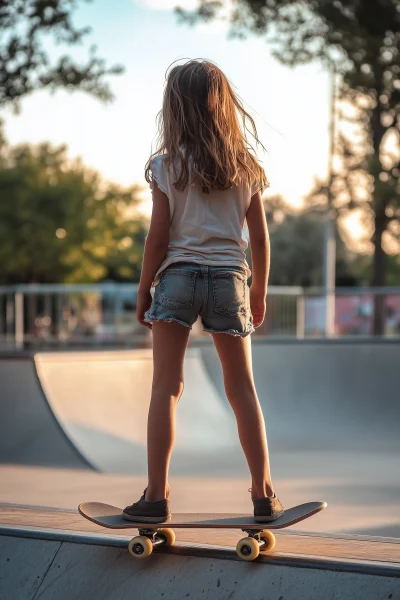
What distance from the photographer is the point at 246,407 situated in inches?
134

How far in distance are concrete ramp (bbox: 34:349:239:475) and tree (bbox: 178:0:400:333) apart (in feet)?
43.4

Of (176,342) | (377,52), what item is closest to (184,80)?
(176,342)

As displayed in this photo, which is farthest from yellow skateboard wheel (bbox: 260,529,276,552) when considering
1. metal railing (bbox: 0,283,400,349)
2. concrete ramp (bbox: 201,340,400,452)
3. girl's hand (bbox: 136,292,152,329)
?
metal railing (bbox: 0,283,400,349)

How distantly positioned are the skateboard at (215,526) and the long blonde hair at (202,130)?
46.6 inches

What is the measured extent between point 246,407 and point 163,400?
0.30m

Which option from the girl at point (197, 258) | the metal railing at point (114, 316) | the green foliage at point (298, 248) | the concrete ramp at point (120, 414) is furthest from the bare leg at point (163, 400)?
the green foliage at point (298, 248)

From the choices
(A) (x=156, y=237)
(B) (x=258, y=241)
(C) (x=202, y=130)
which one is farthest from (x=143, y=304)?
(C) (x=202, y=130)

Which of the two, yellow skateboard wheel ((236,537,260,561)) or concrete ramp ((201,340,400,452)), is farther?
concrete ramp ((201,340,400,452))

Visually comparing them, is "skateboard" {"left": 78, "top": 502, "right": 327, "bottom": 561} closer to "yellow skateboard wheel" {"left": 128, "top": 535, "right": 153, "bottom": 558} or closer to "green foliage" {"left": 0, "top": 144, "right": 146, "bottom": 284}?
"yellow skateboard wheel" {"left": 128, "top": 535, "right": 153, "bottom": 558}

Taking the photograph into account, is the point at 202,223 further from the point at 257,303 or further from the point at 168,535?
the point at 168,535

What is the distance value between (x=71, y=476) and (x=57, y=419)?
3.04ft

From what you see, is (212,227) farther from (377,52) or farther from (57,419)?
(377,52)

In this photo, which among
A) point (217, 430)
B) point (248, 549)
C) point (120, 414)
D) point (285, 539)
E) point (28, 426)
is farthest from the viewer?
point (217, 430)

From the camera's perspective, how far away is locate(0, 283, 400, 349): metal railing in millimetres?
17062
